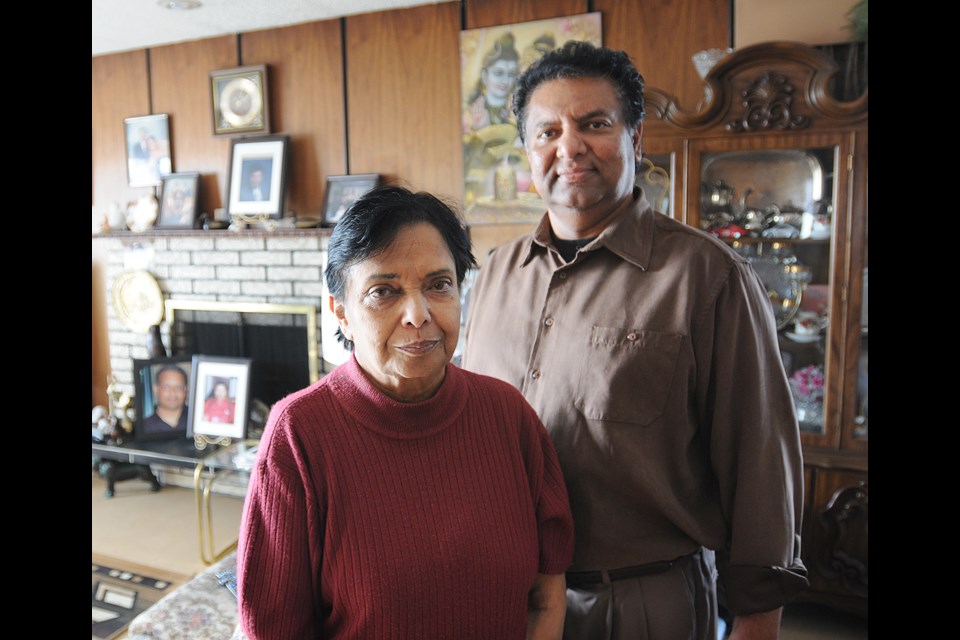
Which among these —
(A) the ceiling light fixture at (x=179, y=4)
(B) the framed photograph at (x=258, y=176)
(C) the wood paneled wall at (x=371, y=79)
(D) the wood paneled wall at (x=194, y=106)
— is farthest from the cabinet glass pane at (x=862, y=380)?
(D) the wood paneled wall at (x=194, y=106)

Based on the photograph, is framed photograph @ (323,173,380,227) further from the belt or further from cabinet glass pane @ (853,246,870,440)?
the belt

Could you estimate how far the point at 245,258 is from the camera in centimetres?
380

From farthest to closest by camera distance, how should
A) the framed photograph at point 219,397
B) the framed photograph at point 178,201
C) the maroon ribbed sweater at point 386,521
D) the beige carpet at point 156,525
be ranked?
the framed photograph at point 178,201, the framed photograph at point 219,397, the beige carpet at point 156,525, the maroon ribbed sweater at point 386,521

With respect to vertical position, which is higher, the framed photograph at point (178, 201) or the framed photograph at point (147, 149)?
the framed photograph at point (147, 149)

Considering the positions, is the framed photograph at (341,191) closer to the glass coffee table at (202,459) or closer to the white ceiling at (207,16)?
the white ceiling at (207,16)

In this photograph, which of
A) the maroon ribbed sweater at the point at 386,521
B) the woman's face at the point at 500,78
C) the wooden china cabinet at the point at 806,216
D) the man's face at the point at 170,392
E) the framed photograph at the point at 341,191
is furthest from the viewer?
the man's face at the point at 170,392

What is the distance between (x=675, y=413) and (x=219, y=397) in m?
3.27

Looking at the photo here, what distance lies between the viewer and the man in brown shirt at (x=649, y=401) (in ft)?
3.64

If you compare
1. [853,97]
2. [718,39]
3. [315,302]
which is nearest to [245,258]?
[315,302]

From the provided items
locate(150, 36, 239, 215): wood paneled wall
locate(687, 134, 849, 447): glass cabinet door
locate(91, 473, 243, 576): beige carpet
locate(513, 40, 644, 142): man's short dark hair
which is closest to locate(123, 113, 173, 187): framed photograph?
locate(150, 36, 239, 215): wood paneled wall

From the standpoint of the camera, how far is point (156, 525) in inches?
143

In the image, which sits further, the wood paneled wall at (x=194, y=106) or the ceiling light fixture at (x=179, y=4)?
the wood paneled wall at (x=194, y=106)

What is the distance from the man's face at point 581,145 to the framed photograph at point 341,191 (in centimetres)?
231
